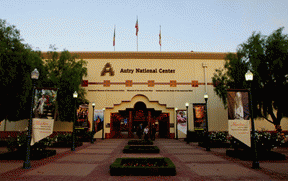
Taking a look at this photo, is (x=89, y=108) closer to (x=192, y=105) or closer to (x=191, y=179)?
(x=192, y=105)

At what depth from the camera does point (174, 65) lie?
94.7 ft

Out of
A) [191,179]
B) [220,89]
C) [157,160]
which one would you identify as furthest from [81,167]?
[220,89]

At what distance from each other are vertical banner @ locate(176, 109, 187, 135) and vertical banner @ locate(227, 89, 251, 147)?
1717cm

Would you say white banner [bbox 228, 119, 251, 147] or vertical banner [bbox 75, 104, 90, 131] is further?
vertical banner [bbox 75, 104, 90, 131]

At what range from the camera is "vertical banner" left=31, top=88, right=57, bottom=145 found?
30.2ft

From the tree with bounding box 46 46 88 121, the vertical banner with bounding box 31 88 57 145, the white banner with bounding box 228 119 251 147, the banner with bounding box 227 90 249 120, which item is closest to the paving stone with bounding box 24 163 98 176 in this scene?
the vertical banner with bounding box 31 88 57 145

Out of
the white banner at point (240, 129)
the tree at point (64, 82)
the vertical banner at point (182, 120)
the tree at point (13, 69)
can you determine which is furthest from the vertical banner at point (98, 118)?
the white banner at point (240, 129)

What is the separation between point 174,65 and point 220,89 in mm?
8189

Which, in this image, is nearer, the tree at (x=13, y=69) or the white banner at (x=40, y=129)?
the white banner at (x=40, y=129)

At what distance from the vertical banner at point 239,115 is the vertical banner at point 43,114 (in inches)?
341

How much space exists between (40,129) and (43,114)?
73cm

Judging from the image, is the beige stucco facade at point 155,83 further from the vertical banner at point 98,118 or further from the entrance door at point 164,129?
the entrance door at point 164,129

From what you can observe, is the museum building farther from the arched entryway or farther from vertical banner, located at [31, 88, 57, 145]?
vertical banner, located at [31, 88, 57, 145]

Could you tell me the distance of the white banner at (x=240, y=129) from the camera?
924 centimetres
